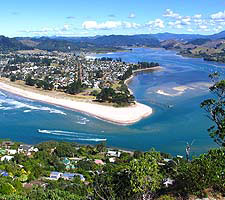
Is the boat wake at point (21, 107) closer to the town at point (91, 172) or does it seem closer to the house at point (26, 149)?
the town at point (91, 172)

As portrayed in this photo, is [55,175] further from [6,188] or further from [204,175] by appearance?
[204,175]

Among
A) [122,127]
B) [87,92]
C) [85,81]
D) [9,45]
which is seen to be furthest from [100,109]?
[9,45]

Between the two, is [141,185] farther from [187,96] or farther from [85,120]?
[187,96]

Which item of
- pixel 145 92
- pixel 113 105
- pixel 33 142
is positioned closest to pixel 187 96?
pixel 145 92

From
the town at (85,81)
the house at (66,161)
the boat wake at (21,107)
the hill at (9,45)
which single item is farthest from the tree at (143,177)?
the hill at (9,45)

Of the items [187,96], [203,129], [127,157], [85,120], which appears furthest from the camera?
[187,96]

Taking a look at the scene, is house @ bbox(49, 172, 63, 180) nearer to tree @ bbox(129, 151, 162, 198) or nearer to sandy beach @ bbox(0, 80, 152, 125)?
tree @ bbox(129, 151, 162, 198)

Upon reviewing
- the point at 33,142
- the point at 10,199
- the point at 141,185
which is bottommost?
the point at 33,142

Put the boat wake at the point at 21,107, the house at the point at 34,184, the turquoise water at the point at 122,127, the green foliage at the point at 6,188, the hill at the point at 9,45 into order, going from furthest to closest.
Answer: the hill at the point at 9,45
the boat wake at the point at 21,107
the turquoise water at the point at 122,127
the house at the point at 34,184
the green foliage at the point at 6,188
